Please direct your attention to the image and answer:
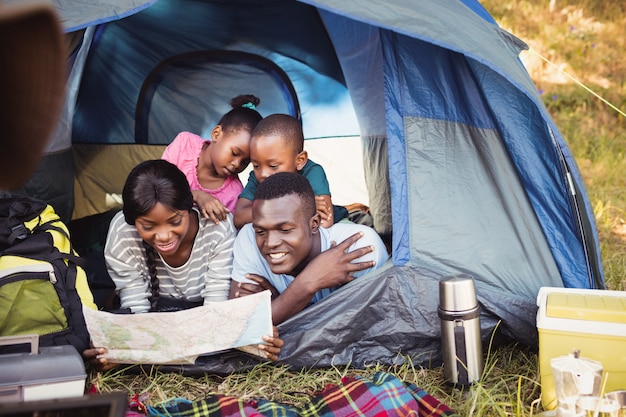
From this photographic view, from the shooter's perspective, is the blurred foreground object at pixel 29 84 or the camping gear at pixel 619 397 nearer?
the blurred foreground object at pixel 29 84

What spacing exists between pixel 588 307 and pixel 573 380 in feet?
0.96

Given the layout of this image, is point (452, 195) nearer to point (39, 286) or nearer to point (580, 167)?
point (39, 286)

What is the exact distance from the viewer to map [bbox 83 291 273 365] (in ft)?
7.06

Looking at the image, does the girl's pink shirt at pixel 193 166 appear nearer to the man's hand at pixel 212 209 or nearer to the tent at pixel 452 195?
the man's hand at pixel 212 209

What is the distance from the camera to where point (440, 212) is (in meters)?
2.34

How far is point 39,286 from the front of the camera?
7.39ft

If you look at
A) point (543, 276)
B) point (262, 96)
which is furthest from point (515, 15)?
point (543, 276)

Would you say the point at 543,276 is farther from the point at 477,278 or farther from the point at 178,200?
the point at 178,200

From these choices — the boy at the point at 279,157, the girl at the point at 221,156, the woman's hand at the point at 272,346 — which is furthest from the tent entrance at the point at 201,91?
the woman's hand at the point at 272,346

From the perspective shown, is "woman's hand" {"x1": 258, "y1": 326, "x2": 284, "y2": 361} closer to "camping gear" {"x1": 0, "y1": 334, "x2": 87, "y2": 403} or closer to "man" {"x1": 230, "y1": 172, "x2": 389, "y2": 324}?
"man" {"x1": 230, "y1": 172, "x2": 389, "y2": 324}

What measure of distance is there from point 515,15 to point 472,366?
209 inches

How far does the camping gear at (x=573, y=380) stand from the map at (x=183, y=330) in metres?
0.84

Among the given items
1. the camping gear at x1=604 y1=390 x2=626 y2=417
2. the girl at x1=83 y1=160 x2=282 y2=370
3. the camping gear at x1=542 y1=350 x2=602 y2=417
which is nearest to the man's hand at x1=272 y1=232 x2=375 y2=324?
the girl at x1=83 y1=160 x2=282 y2=370

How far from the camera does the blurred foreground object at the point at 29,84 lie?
632mm
